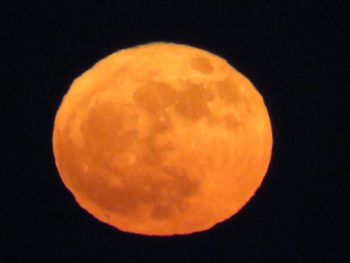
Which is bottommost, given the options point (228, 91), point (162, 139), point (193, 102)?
point (162, 139)

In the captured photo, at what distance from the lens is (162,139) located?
5.16 meters

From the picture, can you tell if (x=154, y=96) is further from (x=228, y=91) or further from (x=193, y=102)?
(x=228, y=91)

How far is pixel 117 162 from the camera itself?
5.23 m

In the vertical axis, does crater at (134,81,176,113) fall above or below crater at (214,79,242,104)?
below

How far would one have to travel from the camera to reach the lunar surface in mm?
5191

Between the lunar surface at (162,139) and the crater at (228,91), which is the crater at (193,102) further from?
the crater at (228,91)

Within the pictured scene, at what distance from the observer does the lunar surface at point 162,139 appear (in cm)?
519

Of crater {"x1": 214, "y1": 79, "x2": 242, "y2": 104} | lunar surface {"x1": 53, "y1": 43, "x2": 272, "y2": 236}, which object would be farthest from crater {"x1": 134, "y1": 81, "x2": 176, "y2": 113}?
crater {"x1": 214, "y1": 79, "x2": 242, "y2": 104}

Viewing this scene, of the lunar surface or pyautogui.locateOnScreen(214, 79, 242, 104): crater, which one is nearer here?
the lunar surface

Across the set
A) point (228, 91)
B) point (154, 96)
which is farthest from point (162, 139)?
point (228, 91)

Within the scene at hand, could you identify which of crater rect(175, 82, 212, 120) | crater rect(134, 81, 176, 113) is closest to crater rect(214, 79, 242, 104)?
crater rect(175, 82, 212, 120)

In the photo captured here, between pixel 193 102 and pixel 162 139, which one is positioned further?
pixel 193 102

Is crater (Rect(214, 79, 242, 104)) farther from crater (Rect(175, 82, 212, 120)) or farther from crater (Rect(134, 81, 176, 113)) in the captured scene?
crater (Rect(134, 81, 176, 113))

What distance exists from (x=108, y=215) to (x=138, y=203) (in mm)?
409
